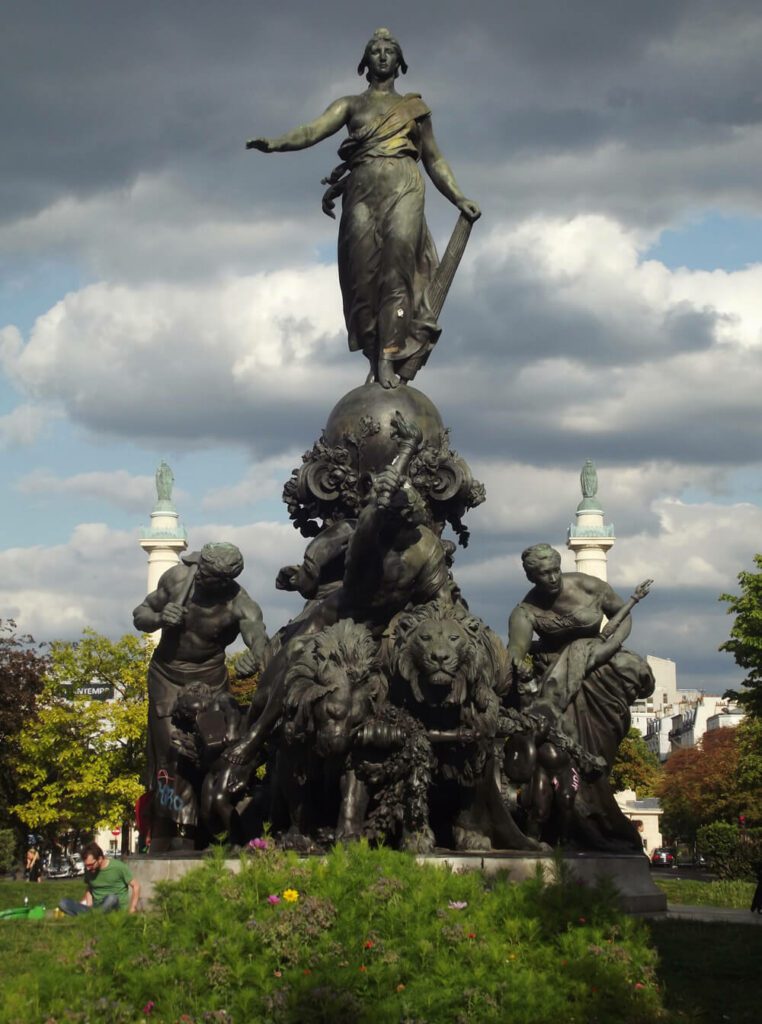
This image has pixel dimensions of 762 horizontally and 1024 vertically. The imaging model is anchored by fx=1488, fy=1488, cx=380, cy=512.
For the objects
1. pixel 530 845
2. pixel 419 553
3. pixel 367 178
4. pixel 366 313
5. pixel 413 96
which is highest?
pixel 413 96

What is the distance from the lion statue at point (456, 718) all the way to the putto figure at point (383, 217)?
3951 mm

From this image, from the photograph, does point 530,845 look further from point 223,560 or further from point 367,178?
point 367,178

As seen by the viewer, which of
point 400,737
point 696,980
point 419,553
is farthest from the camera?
point 419,553

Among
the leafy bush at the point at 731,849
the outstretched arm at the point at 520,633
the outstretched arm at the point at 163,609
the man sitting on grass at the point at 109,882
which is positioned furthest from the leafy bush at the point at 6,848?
the man sitting on grass at the point at 109,882

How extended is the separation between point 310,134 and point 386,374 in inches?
98.3

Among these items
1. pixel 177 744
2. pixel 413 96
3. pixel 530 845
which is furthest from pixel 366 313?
pixel 530 845

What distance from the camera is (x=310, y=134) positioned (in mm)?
14727

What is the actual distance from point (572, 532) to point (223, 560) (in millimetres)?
83289

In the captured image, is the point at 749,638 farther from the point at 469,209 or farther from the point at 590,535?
the point at 590,535

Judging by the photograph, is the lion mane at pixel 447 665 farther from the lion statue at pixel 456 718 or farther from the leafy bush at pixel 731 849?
the leafy bush at pixel 731 849

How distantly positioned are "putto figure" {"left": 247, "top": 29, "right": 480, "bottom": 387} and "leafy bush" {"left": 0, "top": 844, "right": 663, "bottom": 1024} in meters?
7.11

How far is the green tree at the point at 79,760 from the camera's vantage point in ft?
140

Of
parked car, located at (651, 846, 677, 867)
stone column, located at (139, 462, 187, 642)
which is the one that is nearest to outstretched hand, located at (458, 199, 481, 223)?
parked car, located at (651, 846, 677, 867)

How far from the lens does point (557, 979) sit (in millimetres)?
7879
